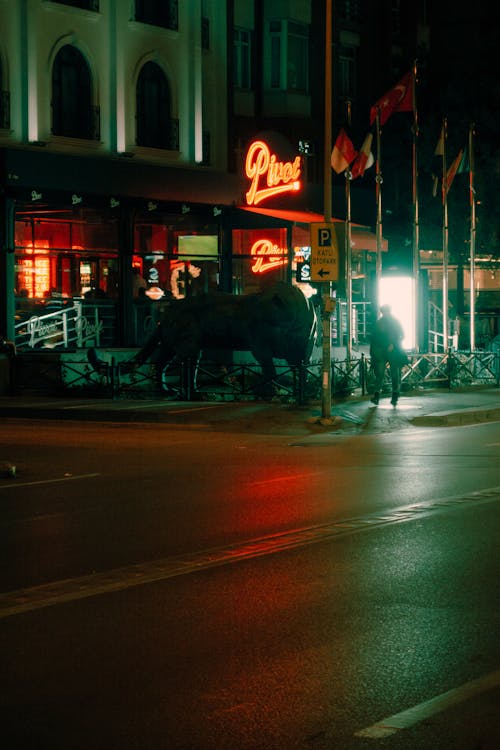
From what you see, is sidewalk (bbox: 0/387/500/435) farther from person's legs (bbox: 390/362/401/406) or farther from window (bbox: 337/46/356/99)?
window (bbox: 337/46/356/99)

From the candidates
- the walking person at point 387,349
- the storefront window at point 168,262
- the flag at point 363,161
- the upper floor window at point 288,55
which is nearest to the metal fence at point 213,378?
the walking person at point 387,349

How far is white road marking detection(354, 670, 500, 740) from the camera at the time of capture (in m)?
5.65

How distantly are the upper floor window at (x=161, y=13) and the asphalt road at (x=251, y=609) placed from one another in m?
22.2

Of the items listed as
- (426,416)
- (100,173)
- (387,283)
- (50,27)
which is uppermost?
(50,27)

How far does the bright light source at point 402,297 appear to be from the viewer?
109 feet

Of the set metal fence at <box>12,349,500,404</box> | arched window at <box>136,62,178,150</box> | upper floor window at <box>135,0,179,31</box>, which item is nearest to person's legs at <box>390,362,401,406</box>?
metal fence at <box>12,349,500,404</box>

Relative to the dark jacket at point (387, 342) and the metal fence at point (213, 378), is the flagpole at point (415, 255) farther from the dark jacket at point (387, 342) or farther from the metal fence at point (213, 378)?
the dark jacket at point (387, 342)

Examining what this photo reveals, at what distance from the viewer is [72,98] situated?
3309 centimetres

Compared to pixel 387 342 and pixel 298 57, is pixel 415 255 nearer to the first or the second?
pixel 387 342

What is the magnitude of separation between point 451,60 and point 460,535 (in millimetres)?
46640

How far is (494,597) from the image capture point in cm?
827

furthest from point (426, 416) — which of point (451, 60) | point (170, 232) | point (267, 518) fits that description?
point (451, 60)

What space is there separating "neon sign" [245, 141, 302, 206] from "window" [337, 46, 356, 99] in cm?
1269

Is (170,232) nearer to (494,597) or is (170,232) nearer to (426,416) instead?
(426,416)
